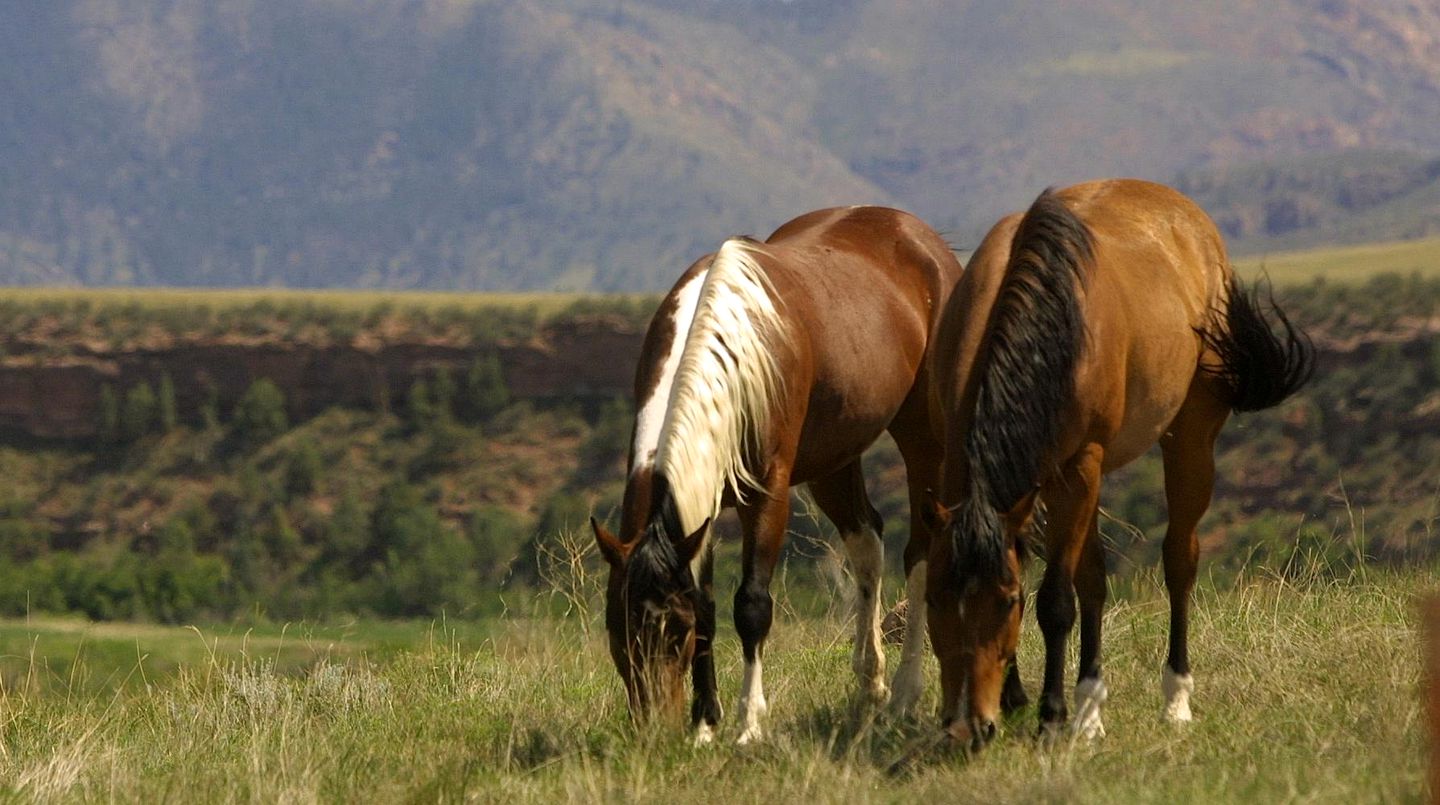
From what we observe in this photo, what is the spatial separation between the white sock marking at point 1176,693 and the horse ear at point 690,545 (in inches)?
68.9

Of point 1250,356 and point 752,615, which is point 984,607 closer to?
point 752,615

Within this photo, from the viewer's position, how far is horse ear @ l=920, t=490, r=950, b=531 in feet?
17.0

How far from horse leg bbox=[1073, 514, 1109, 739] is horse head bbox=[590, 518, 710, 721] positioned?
4.31 feet

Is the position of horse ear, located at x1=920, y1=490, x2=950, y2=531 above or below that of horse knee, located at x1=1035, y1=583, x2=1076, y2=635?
above

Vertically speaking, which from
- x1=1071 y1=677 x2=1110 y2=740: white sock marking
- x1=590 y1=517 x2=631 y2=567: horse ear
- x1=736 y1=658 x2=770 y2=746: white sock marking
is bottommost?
x1=736 y1=658 x2=770 y2=746: white sock marking

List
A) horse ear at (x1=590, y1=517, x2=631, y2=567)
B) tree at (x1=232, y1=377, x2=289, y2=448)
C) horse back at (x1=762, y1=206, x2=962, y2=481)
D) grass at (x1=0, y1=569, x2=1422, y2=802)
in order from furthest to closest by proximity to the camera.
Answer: tree at (x1=232, y1=377, x2=289, y2=448)
horse back at (x1=762, y1=206, x2=962, y2=481)
horse ear at (x1=590, y1=517, x2=631, y2=567)
grass at (x1=0, y1=569, x2=1422, y2=802)

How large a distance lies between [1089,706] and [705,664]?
1.31m

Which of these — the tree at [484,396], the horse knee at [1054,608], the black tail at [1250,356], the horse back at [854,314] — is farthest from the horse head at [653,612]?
the tree at [484,396]

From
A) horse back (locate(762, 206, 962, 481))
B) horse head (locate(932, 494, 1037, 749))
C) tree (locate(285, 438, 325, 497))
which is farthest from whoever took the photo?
tree (locate(285, 438, 325, 497))

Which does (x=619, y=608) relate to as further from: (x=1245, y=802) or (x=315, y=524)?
(x=315, y=524)

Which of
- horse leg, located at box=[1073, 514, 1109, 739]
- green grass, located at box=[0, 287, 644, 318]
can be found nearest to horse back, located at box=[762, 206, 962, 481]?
horse leg, located at box=[1073, 514, 1109, 739]

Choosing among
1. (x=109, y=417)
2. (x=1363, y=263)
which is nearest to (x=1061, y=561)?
(x=109, y=417)

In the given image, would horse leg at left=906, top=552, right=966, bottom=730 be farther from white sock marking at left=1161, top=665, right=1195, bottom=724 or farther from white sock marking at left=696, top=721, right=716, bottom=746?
white sock marking at left=1161, top=665, right=1195, bottom=724

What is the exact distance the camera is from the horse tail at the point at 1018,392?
508cm
